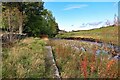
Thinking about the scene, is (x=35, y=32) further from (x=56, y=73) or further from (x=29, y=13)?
(x=56, y=73)

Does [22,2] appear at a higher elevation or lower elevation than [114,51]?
higher

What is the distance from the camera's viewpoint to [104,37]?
30.9 feet

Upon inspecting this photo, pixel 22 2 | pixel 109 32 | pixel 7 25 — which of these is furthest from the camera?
pixel 22 2

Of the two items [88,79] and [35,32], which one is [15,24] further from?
[88,79]

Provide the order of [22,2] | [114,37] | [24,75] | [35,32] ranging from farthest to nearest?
[35,32] < [22,2] < [114,37] < [24,75]

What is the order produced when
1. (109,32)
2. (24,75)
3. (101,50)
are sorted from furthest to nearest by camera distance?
(109,32) → (101,50) → (24,75)

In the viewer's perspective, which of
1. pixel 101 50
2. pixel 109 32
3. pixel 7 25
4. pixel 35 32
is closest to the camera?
pixel 101 50

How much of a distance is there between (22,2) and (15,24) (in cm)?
796

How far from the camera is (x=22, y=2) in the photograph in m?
30.1

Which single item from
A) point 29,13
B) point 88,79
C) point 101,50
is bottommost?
point 88,79

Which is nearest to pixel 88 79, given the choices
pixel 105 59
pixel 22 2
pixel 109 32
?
pixel 105 59

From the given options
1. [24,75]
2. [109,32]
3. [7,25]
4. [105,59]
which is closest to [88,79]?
[105,59]

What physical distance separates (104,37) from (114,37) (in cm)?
50

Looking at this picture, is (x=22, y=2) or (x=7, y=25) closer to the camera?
(x=7, y=25)
